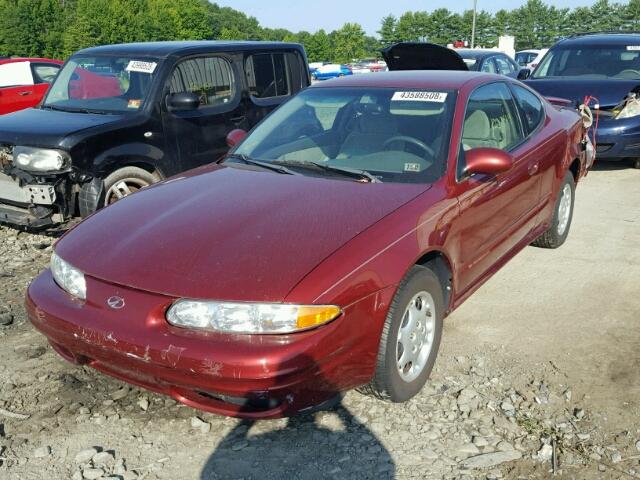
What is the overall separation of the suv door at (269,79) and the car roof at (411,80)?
2417mm

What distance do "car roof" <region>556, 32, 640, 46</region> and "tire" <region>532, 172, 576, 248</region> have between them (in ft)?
16.2

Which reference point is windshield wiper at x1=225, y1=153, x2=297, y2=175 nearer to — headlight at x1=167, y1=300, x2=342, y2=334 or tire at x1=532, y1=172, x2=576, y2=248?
headlight at x1=167, y1=300, x2=342, y2=334

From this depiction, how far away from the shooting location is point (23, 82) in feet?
40.9

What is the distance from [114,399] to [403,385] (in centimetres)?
143

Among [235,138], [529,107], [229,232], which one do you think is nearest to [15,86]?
[235,138]

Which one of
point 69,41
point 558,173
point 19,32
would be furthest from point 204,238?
point 19,32

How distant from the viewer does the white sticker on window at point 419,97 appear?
3.90 m

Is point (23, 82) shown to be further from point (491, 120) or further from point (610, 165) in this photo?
point (491, 120)

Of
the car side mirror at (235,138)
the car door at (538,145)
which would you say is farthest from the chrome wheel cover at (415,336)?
the car side mirror at (235,138)

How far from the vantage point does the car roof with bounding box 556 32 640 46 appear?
938 cm

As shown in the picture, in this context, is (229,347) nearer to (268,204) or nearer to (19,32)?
(268,204)

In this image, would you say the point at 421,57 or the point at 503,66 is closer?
the point at 421,57

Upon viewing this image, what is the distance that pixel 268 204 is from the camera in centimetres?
330

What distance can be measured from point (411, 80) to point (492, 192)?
0.91 meters
